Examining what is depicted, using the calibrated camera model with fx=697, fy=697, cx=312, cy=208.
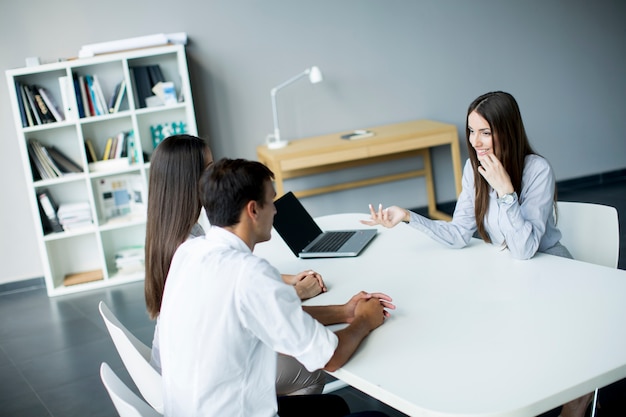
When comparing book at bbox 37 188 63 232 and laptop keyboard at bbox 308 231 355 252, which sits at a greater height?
laptop keyboard at bbox 308 231 355 252

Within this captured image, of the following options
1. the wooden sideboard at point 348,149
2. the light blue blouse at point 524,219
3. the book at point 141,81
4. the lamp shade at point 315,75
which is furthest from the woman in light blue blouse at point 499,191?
the book at point 141,81

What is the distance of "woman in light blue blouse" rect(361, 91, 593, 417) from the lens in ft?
7.00

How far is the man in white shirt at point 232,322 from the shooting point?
1.42m

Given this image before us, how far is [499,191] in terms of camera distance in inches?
84.3

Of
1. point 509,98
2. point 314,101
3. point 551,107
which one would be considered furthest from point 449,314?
point 551,107

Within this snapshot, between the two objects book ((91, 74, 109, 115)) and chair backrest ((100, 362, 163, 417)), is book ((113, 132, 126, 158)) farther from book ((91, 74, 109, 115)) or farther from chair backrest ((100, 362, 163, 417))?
chair backrest ((100, 362, 163, 417))

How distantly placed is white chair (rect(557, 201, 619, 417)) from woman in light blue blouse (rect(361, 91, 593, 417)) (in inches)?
3.2

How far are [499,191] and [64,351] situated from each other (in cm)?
258

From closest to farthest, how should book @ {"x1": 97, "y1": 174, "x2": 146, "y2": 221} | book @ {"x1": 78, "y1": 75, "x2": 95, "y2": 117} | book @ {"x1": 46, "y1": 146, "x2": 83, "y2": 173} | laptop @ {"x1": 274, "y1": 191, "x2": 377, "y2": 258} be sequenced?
1. laptop @ {"x1": 274, "y1": 191, "x2": 377, "y2": 258}
2. book @ {"x1": 78, "y1": 75, "x2": 95, "y2": 117}
3. book @ {"x1": 46, "y1": 146, "x2": 83, "y2": 173}
4. book @ {"x1": 97, "y1": 174, "x2": 146, "y2": 221}

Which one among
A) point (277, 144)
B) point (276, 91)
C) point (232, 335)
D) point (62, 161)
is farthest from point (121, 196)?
point (232, 335)

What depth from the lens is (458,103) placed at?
555 centimetres

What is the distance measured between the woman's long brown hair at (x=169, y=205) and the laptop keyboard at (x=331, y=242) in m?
0.53

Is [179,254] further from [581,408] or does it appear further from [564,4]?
[564,4]

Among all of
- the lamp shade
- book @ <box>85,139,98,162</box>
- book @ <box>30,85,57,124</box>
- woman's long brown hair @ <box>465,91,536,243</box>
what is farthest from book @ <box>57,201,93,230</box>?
woman's long brown hair @ <box>465,91,536,243</box>
